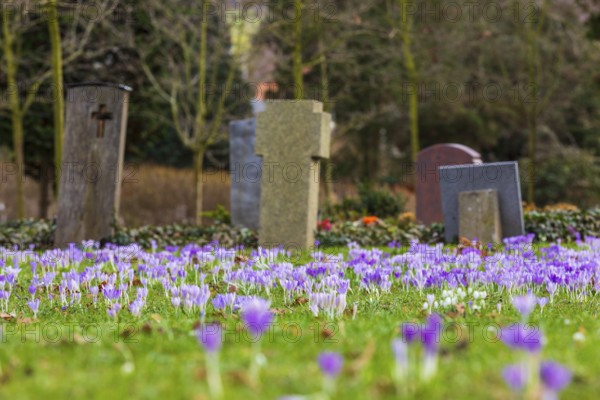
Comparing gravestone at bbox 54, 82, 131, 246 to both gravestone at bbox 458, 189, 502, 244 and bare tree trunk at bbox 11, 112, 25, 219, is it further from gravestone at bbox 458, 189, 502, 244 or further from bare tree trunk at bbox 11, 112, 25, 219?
bare tree trunk at bbox 11, 112, 25, 219

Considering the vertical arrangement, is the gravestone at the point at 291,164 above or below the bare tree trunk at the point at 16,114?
below

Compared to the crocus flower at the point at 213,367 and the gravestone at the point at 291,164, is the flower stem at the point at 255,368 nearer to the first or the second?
the crocus flower at the point at 213,367

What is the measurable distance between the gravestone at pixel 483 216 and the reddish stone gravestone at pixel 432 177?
14.2 ft

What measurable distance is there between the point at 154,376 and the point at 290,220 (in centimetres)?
815

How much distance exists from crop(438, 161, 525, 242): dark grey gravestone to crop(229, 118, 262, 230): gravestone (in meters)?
4.05

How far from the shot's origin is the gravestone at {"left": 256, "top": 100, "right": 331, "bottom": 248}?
10.9 metres

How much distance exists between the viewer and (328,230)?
13.0 metres

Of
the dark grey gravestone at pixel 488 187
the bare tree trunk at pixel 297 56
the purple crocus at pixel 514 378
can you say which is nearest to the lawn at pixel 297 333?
the purple crocus at pixel 514 378

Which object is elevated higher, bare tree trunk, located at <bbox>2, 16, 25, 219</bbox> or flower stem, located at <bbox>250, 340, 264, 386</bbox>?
bare tree trunk, located at <bbox>2, 16, 25, 219</bbox>

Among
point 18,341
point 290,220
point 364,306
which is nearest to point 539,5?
point 290,220

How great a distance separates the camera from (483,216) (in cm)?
1162

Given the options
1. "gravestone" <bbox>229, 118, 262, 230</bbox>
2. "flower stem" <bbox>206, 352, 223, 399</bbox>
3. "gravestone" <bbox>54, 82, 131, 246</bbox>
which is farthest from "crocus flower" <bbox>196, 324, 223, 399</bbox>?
"gravestone" <bbox>229, 118, 262, 230</bbox>

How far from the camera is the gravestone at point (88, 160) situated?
11242mm

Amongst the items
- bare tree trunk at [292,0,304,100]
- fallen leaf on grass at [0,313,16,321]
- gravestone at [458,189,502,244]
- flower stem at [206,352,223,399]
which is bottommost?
flower stem at [206,352,223,399]
